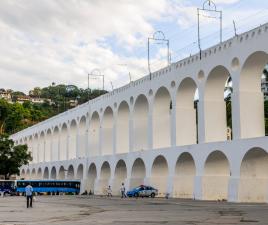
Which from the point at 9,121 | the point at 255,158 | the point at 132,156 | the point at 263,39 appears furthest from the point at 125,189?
the point at 9,121

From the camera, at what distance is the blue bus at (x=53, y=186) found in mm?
57688

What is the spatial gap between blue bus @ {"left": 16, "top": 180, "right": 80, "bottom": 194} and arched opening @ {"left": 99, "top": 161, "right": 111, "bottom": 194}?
5.53 metres

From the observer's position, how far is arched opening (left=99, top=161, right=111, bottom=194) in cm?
5325

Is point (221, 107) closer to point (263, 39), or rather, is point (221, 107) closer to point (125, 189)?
point (263, 39)

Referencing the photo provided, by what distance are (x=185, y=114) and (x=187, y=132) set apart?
143cm

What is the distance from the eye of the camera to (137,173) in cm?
4653

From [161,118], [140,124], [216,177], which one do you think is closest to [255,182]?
[216,177]

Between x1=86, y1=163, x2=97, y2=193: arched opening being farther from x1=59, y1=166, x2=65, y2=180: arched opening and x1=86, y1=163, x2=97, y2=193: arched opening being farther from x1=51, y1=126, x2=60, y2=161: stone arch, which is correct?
x1=51, y1=126, x2=60, y2=161: stone arch

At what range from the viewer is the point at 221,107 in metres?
36.8

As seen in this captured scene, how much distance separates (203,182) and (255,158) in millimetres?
5009

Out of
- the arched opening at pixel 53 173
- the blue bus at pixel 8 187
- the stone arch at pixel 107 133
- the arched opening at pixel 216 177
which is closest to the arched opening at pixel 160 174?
the arched opening at pixel 216 177

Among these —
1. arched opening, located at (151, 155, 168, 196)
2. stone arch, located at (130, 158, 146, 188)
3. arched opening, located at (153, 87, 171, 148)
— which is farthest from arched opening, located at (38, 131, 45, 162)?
arched opening, located at (151, 155, 168, 196)

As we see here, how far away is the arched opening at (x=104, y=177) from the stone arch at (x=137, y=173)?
7051mm

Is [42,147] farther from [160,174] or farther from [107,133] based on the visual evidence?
[160,174]
